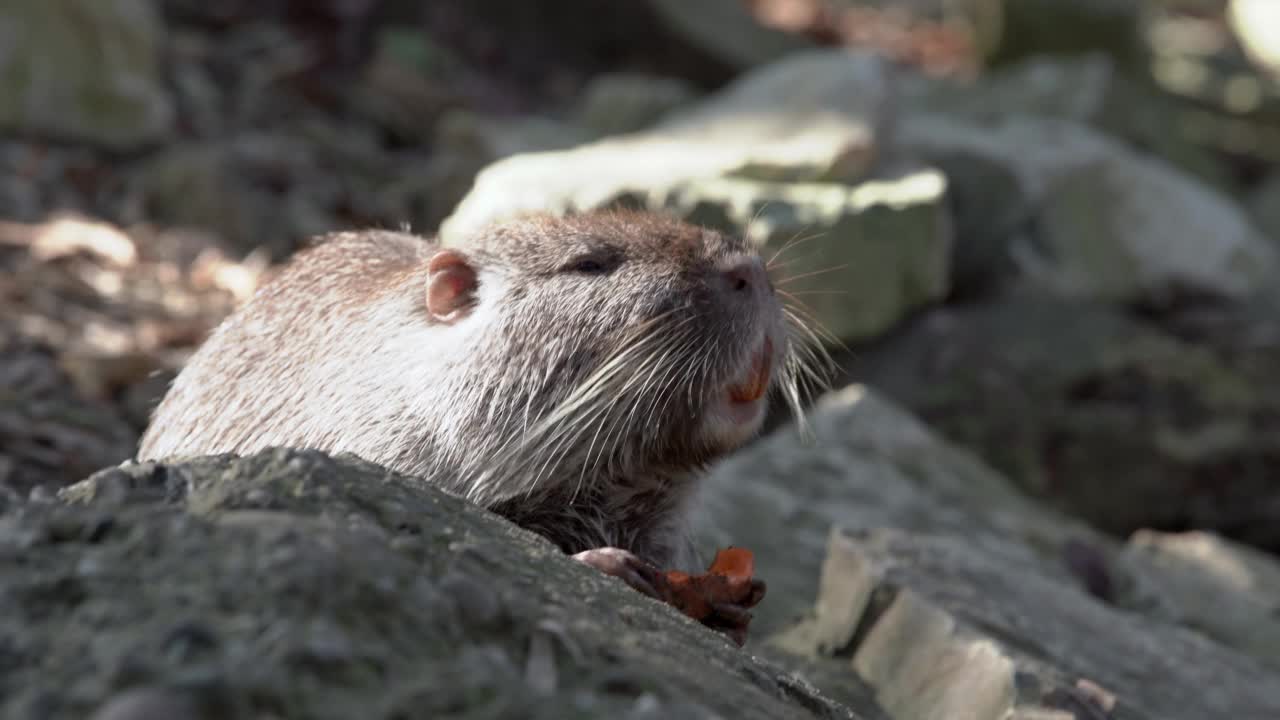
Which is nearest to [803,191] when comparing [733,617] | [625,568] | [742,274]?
[742,274]

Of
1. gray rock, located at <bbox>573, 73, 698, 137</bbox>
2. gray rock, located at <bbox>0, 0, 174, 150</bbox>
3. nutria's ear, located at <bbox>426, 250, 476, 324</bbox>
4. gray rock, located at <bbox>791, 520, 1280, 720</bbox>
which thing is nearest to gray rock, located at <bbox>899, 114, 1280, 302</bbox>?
gray rock, located at <bbox>573, 73, 698, 137</bbox>

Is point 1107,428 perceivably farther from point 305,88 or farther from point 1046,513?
point 305,88

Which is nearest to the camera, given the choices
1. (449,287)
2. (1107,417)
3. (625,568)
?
(625,568)

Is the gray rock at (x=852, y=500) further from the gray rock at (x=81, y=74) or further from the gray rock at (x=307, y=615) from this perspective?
the gray rock at (x=81, y=74)

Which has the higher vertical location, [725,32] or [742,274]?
[725,32]

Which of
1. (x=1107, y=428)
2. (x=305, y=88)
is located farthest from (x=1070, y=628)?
(x=305, y=88)

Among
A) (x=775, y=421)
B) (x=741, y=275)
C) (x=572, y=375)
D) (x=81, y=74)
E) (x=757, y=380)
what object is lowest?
(x=775, y=421)

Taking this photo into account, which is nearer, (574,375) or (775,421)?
(574,375)

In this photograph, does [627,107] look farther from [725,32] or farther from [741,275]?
[741,275]
